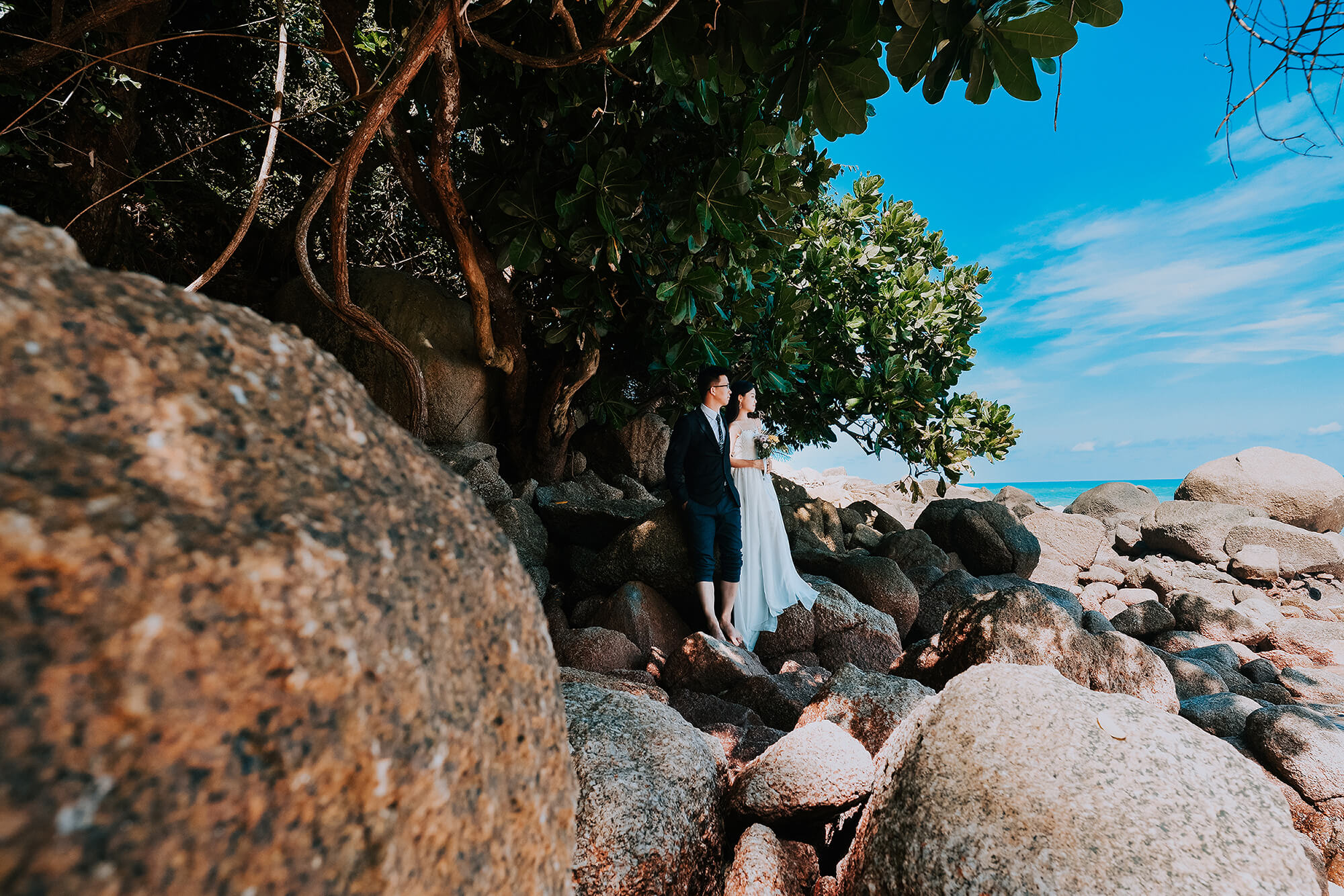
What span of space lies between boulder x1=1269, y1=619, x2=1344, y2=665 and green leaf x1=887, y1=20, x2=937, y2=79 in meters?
8.88

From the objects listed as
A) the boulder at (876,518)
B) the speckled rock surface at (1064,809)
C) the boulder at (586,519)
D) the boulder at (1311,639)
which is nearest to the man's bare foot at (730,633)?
the boulder at (586,519)

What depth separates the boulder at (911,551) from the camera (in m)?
7.68

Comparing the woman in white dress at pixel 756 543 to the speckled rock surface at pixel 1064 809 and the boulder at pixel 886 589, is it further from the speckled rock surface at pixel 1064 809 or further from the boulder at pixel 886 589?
the speckled rock surface at pixel 1064 809

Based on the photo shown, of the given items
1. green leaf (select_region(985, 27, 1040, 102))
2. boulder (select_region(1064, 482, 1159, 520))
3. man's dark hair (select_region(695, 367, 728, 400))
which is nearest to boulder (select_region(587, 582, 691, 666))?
man's dark hair (select_region(695, 367, 728, 400))

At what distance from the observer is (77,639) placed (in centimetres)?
59

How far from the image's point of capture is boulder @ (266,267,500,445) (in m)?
5.78

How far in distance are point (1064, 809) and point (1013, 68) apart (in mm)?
2459

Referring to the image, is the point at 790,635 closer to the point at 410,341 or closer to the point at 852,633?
the point at 852,633

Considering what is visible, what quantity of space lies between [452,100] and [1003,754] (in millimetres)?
4074

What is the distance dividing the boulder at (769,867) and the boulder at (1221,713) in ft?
10.8

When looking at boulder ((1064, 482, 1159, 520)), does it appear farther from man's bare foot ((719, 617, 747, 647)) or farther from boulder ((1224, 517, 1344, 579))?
man's bare foot ((719, 617, 747, 647))

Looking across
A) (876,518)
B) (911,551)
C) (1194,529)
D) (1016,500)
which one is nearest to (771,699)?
(911,551)

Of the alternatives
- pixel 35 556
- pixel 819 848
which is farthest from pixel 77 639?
pixel 819 848

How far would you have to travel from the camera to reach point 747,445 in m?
6.44
